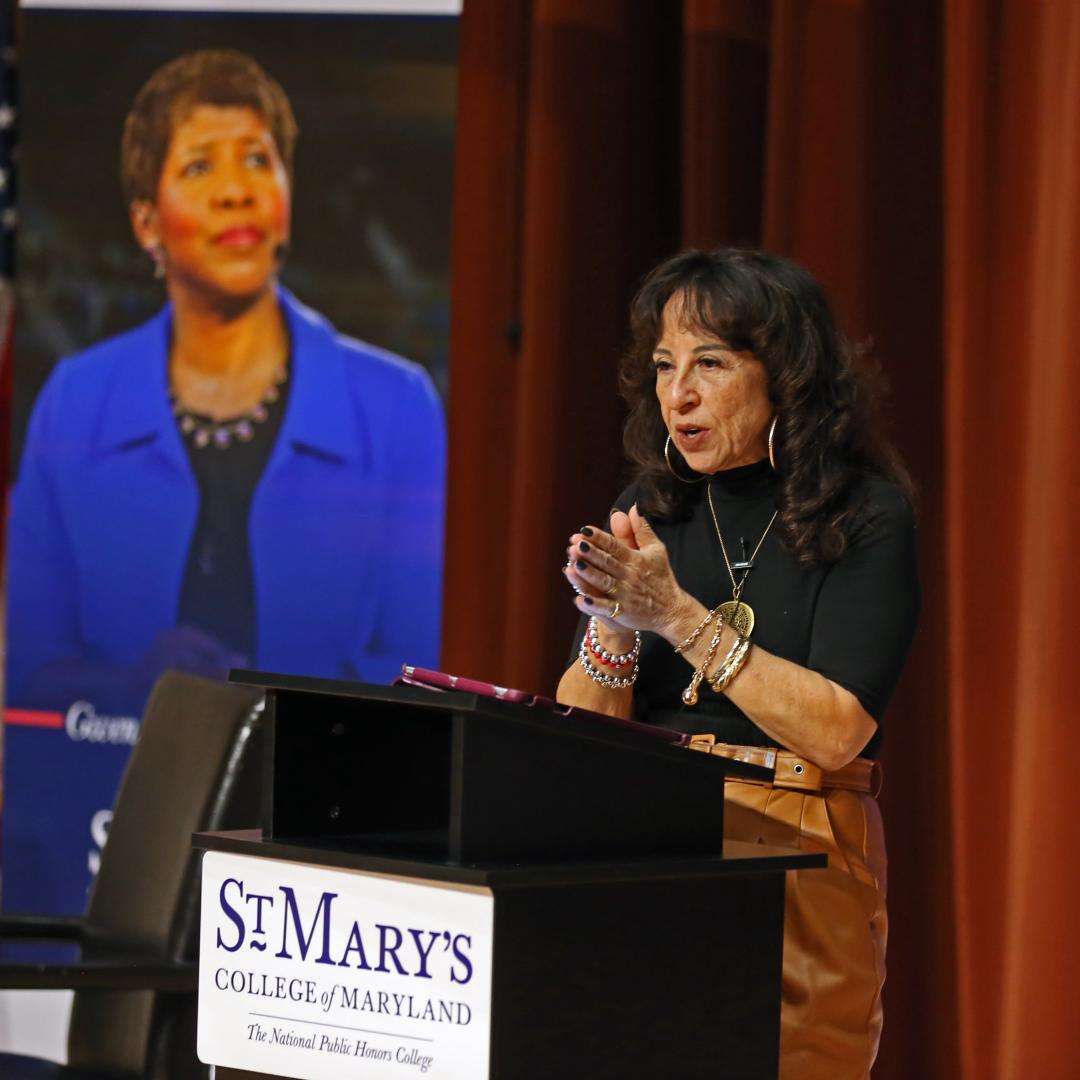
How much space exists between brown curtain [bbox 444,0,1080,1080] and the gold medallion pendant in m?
0.82

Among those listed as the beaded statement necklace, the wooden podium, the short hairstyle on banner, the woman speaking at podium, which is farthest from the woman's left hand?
the short hairstyle on banner

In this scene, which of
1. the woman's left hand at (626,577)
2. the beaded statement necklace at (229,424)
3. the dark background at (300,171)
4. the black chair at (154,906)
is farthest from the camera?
the beaded statement necklace at (229,424)

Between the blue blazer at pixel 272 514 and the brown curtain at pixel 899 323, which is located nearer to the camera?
the brown curtain at pixel 899 323

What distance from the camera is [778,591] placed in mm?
1894

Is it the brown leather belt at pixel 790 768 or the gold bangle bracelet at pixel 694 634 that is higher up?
the gold bangle bracelet at pixel 694 634

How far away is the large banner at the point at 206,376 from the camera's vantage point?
338 cm

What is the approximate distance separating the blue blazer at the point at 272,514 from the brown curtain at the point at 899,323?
223 mm

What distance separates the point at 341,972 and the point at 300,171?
2369mm

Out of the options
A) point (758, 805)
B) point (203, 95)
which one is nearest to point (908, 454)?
point (758, 805)

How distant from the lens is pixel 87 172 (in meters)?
3.48

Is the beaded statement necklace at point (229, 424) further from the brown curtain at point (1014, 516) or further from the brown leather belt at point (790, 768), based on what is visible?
the brown leather belt at point (790, 768)

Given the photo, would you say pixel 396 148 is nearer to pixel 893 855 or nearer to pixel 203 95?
pixel 203 95

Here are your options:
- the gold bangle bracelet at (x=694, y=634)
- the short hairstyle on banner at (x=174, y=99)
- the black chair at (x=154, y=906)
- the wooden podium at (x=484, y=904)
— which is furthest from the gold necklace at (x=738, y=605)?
the short hairstyle on banner at (x=174, y=99)

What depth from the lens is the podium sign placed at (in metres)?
1.27
